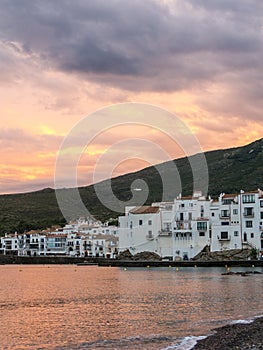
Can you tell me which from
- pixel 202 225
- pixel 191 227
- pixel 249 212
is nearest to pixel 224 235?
pixel 202 225

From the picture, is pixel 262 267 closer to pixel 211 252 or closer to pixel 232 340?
pixel 211 252

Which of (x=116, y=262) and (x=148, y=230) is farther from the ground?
(x=148, y=230)

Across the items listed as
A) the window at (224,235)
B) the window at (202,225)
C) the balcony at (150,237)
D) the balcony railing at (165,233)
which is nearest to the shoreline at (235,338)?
the window at (224,235)

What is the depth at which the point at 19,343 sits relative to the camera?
2883cm

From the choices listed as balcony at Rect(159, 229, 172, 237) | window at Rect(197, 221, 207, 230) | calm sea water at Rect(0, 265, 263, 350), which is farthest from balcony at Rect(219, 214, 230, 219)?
calm sea water at Rect(0, 265, 263, 350)

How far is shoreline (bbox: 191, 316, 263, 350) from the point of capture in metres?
24.2

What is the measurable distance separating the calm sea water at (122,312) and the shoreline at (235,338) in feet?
3.08

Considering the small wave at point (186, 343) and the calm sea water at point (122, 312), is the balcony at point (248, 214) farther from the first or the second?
the small wave at point (186, 343)

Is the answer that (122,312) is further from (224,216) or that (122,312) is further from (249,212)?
(224,216)

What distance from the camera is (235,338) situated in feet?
87.0

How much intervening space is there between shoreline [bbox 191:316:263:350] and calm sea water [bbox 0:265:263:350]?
0.94 meters

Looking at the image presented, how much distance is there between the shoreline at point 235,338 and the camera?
2425cm

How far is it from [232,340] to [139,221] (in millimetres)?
81016

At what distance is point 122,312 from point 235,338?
1514cm
